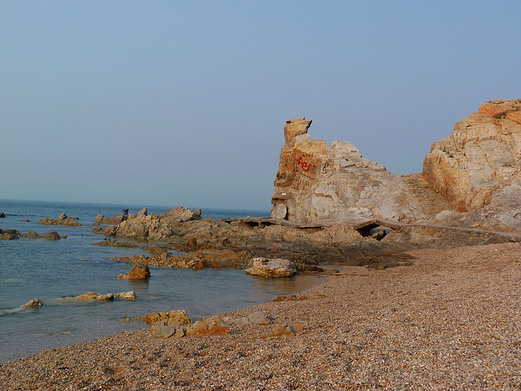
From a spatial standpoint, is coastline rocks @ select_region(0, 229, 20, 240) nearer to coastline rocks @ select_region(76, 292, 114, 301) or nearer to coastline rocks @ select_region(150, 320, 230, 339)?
coastline rocks @ select_region(76, 292, 114, 301)

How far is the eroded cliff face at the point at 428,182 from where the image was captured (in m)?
30.3

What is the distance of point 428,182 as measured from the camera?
120 ft

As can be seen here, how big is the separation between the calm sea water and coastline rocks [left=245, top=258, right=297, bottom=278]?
0.59 metres

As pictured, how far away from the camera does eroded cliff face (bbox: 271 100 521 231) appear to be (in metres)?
30.3

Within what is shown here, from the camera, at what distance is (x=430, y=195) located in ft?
115

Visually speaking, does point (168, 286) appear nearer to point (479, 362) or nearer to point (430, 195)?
point (479, 362)

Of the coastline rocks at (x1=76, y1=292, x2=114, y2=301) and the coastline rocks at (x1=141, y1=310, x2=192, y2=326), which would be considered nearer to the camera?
the coastline rocks at (x1=141, y1=310, x2=192, y2=326)

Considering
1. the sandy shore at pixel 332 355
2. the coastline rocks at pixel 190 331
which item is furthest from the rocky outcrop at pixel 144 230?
the coastline rocks at pixel 190 331

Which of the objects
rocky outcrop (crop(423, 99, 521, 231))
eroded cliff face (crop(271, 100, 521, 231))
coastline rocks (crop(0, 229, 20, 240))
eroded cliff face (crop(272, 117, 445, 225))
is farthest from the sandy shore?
coastline rocks (crop(0, 229, 20, 240))

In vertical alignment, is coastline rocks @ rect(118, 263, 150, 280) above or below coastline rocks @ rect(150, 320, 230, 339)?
below

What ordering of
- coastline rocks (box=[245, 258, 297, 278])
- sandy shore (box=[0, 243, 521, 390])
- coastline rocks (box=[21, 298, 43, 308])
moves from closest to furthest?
1. sandy shore (box=[0, 243, 521, 390])
2. coastline rocks (box=[21, 298, 43, 308])
3. coastline rocks (box=[245, 258, 297, 278])

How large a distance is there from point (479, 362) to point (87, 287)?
45.5 ft

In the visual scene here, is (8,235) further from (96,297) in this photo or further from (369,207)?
(369,207)

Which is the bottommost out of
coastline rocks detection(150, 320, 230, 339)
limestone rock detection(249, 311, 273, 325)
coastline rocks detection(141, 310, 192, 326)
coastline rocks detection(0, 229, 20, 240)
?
coastline rocks detection(0, 229, 20, 240)
